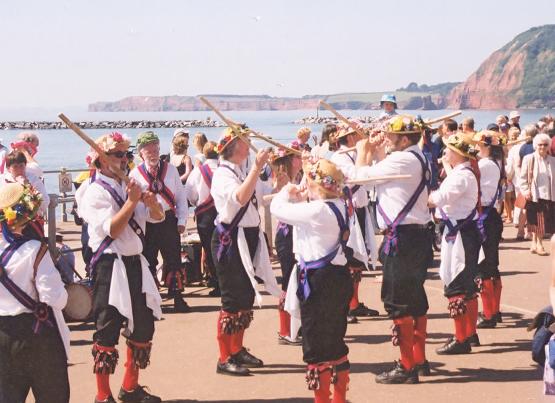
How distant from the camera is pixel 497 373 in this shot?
7.21 meters

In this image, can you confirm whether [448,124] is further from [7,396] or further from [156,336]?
[7,396]

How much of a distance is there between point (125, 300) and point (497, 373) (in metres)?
3.13

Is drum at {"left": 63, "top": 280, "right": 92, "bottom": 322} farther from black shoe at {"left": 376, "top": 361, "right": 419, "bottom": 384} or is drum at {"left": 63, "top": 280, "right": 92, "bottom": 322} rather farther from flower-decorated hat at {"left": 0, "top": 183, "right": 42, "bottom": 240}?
black shoe at {"left": 376, "top": 361, "right": 419, "bottom": 384}

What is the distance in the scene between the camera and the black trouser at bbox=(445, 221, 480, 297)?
25.2ft

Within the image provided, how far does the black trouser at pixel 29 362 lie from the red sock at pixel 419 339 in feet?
9.83

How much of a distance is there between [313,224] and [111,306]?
5.18 ft

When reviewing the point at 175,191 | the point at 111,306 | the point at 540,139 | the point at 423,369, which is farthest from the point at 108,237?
the point at 540,139

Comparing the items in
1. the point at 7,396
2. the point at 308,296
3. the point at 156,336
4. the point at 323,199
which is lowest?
the point at 156,336

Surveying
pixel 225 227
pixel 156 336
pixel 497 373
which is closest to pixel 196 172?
pixel 156 336

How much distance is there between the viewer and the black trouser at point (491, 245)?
8.38 metres

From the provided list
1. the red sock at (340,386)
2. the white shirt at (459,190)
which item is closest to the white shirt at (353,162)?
the white shirt at (459,190)

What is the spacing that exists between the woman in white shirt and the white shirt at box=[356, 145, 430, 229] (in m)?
6.57

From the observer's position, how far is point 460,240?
25.2ft

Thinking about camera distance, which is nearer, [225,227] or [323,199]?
[323,199]
